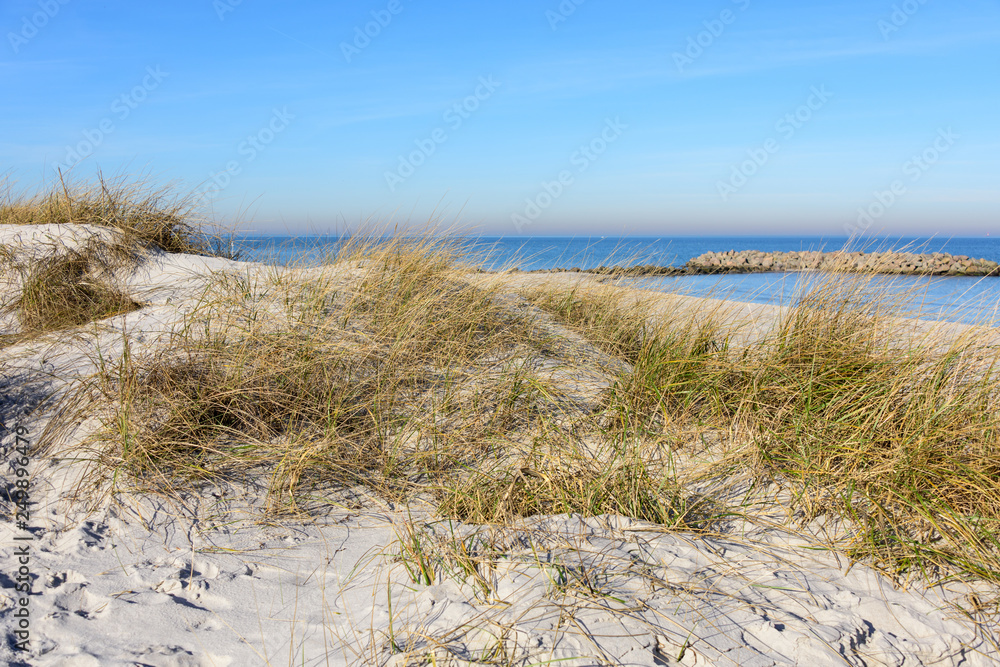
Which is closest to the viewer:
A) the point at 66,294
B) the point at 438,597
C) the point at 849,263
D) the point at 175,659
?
the point at 175,659

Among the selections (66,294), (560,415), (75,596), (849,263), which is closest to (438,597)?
(75,596)

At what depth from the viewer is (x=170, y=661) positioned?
4.87 ft

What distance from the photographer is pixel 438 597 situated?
1.67 meters

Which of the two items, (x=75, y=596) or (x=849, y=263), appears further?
(x=849, y=263)

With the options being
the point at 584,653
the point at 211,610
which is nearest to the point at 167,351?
the point at 211,610

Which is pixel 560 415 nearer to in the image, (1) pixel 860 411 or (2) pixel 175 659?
(1) pixel 860 411

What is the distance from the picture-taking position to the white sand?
1.49 metres

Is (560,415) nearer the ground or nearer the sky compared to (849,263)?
nearer the ground

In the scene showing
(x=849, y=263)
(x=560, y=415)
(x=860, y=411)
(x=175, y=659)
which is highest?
(x=849, y=263)

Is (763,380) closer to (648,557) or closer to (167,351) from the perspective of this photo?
(648,557)

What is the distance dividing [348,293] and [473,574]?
2374mm

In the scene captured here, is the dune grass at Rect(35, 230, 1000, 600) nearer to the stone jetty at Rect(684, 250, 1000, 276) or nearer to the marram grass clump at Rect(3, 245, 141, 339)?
the stone jetty at Rect(684, 250, 1000, 276)

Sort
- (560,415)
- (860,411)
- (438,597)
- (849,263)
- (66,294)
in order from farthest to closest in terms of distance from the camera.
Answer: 1. (66,294)
2. (849,263)
3. (560,415)
4. (860,411)
5. (438,597)

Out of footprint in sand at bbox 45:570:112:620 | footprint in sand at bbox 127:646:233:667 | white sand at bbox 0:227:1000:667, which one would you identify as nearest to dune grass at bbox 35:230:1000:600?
white sand at bbox 0:227:1000:667
